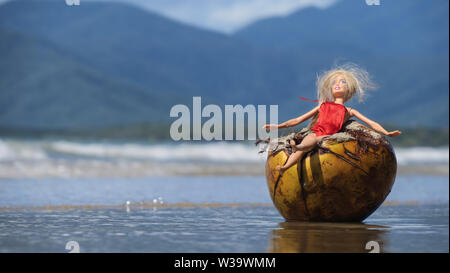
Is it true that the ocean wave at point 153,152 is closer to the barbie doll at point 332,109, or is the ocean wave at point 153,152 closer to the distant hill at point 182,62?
the barbie doll at point 332,109

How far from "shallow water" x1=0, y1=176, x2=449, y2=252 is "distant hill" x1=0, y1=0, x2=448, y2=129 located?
75.3m

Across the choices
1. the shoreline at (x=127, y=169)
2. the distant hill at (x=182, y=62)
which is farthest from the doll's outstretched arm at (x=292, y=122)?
the distant hill at (x=182, y=62)

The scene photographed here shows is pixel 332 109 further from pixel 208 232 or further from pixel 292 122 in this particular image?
pixel 208 232

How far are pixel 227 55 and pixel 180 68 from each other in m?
9.50

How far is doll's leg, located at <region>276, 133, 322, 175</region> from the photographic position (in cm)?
759

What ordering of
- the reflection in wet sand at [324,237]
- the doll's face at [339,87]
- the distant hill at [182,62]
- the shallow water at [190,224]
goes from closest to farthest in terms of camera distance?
1. the reflection in wet sand at [324,237]
2. the shallow water at [190,224]
3. the doll's face at [339,87]
4. the distant hill at [182,62]

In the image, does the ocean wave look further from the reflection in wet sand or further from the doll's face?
the reflection in wet sand

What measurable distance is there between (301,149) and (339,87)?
96cm

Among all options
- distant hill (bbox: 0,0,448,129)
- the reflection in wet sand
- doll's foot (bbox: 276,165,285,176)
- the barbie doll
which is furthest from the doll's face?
distant hill (bbox: 0,0,448,129)

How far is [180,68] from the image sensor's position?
123000 mm

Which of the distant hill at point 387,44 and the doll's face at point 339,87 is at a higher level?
the distant hill at point 387,44

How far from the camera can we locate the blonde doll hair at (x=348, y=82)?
8.16 m

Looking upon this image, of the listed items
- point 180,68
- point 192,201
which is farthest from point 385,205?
point 180,68
